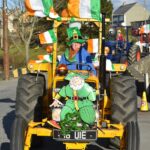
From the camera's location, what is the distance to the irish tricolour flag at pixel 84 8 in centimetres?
836

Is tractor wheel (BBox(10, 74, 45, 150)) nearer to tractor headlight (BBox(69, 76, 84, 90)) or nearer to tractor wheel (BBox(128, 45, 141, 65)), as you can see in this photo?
tractor headlight (BBox(69, 76, 84, 90))

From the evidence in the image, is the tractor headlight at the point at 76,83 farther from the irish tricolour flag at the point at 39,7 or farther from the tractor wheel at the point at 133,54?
the tractor wheel at the point at 133,54

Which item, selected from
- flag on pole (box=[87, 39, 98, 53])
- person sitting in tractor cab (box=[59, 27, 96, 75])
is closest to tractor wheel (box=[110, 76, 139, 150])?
person sitting in tractor cab (box=[59, 27, 96, 75])

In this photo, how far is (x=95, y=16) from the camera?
855 cm

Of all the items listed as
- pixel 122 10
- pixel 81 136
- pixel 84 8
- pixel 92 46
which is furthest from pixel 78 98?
pixel 122 10

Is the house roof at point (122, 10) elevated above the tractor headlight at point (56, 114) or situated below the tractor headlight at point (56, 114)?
above

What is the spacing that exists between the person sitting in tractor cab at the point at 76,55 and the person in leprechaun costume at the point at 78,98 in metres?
1.00

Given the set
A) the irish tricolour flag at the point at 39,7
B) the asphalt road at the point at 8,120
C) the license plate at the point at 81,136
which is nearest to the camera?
the license plate at the point at 81,136

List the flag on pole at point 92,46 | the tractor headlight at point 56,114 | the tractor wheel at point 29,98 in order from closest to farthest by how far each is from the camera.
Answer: the tractor headlight at point 56,114, the tractor wheel at point 29,98, the flag on pole at point 92,46

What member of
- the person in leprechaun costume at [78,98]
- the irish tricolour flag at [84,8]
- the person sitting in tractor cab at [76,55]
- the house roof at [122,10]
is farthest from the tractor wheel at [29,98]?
the house roof at [122,10]

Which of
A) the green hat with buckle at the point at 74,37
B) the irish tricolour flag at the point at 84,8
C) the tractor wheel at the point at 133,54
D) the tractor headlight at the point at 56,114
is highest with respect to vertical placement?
the irish tricolour flag at the point at 84,8

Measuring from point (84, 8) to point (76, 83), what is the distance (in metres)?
1.81

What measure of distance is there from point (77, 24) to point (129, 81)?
1430 millimetres

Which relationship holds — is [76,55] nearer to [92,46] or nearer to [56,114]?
[92,46]
